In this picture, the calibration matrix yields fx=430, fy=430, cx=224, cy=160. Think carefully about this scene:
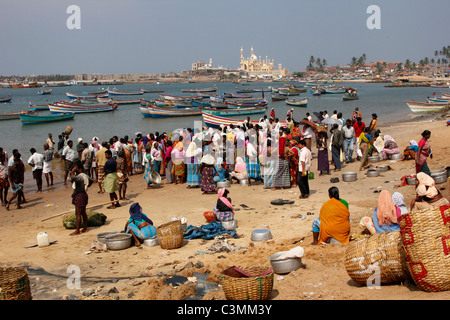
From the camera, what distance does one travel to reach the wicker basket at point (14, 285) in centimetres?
493

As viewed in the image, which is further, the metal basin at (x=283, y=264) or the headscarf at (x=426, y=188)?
the headscarf at (x=426, y=188)

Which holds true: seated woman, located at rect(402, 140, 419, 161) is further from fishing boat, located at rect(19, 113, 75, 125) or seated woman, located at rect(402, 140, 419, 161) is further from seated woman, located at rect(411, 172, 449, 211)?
fishing boat, located at rect(19, 113, 75, 125)

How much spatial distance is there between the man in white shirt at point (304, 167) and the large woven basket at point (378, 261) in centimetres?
456

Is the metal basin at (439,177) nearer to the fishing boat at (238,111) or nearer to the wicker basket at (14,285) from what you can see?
the wicker basket at (14,285)

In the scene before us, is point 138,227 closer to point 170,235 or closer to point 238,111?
point 170,235

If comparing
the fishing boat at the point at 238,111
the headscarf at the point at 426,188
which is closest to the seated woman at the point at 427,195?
the headscarf at the point at 426,188

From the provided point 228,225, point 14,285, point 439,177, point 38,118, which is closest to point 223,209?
point 228,225

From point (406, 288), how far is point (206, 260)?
3.03 m

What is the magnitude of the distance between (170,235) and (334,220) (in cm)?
276

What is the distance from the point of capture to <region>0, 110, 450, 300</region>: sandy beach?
17.7 ft

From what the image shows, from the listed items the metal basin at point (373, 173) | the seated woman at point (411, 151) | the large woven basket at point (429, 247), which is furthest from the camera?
the seated woman at point (411, 151)

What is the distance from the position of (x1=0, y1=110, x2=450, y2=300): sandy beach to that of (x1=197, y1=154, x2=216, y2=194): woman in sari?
237 mm

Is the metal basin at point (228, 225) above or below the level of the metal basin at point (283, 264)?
below
